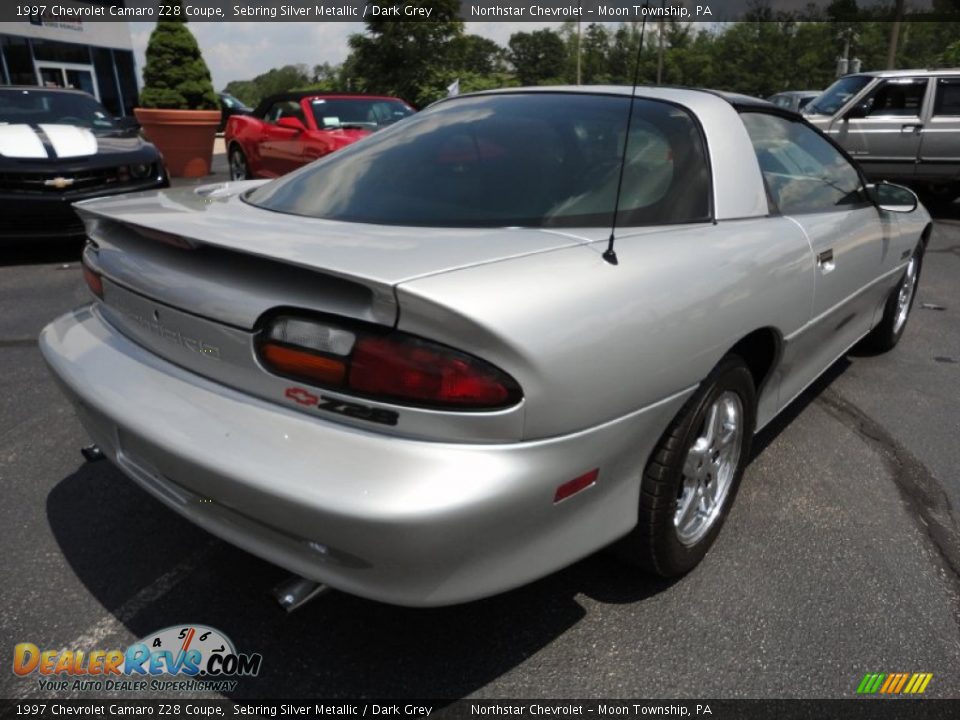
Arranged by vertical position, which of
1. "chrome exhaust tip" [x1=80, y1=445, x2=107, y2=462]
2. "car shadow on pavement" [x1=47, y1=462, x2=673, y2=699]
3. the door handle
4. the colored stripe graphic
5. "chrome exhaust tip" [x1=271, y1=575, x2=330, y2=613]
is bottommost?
the colored stripe graphic

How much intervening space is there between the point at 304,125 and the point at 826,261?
748 cm

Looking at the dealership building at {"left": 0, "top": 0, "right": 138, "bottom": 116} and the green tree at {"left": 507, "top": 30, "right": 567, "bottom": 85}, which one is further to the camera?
the green tree at {"left": 507, "top": 30, "right": 567, "bottom": 85}

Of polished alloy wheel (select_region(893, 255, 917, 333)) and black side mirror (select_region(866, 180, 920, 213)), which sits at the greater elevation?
black side mirror (select_region(866, 180, 920, 213))

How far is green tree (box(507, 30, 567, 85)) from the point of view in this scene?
66.5m

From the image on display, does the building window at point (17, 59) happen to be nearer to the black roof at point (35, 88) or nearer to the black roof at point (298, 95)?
the black roof at point (298, 95)

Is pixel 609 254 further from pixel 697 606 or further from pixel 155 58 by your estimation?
pixel 155 58

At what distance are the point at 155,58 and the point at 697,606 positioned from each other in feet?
47.9

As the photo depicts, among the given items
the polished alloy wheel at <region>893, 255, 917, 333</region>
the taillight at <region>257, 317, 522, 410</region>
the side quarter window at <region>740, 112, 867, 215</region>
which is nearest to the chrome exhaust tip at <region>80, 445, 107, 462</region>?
the taillight at <region>257, 317, 522, 410</region>

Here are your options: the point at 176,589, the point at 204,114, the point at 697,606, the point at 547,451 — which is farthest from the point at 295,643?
the point at 204,114

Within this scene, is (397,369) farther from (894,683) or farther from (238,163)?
(238,163)

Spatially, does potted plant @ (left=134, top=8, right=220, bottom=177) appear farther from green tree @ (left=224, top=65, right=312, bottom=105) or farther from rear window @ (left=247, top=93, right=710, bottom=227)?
green tree @ (left=224, top=65, right=312, bottom=105)

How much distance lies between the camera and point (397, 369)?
150 cm

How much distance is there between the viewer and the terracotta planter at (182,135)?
11773mm

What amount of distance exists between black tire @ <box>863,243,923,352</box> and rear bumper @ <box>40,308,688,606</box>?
110 inches
